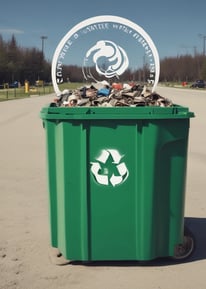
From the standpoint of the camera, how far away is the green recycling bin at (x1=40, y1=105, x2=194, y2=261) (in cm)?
312

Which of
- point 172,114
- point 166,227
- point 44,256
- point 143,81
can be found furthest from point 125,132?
point 44,256

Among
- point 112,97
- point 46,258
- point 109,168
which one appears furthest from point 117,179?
point 46,258

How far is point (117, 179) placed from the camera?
126 inches

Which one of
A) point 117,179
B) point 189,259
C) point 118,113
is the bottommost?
point 189,259

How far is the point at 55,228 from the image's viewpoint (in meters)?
3.50

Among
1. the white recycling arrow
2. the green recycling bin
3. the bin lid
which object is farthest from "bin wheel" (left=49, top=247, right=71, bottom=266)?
the bin lid

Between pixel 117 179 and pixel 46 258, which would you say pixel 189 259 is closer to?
pixel 117 179

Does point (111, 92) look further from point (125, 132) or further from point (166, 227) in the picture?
point (166, 227)

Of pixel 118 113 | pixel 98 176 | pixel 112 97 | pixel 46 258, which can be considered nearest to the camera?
pixel 118 113

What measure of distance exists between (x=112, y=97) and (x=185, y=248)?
1.38m

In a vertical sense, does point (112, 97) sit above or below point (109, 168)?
above

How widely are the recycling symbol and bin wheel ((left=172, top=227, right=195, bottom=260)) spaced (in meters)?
0.79

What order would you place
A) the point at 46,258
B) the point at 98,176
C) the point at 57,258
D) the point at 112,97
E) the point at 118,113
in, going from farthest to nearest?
Result: the point at 46,258 < the point at 57,258 < the point at 112,97 < the point at 98,176 < the point at 118,113

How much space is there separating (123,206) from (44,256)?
0.96 meters
